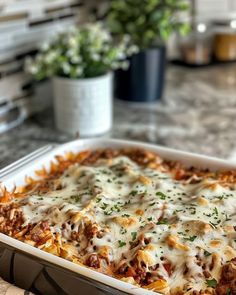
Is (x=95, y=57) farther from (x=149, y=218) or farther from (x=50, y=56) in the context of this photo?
(x=149, y=218)

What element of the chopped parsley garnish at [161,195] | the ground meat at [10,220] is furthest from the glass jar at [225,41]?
the ground meat at [10,220]

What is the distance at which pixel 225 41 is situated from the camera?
2.14 metres

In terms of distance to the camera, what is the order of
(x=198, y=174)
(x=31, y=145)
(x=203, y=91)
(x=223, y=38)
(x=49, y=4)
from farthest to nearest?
(x=223, y=38)
(x=203, y=91)
(x=49, y=4)
(x=31, y=145)
(x=198, y=174)

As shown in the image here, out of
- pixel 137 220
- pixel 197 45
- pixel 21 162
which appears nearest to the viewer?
pixel 137 220

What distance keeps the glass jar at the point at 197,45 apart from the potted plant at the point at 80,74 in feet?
2.41

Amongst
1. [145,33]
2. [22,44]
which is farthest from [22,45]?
[145,33]

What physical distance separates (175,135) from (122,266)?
74 centimetres

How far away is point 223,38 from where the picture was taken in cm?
214

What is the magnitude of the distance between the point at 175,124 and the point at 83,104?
300 mm

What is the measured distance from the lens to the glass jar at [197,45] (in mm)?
2090

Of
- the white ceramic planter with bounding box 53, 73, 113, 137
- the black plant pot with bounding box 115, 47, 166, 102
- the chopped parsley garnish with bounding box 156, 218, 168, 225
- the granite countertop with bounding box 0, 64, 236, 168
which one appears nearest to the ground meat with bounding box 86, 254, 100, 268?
the chopped parsley garnish with bounding box 156, 218, 168, 225

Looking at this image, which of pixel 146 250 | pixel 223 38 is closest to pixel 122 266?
pixel 146 250

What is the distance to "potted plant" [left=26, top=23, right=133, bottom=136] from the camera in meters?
1.37

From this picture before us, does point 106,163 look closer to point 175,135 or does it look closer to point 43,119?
point 175,135
